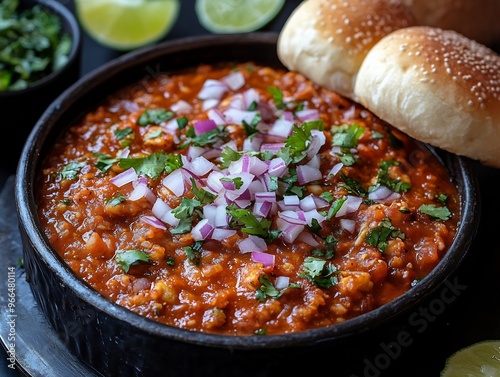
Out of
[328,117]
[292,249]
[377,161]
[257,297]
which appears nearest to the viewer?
[257,297]

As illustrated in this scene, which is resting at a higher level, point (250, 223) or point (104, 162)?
point (250, 223)

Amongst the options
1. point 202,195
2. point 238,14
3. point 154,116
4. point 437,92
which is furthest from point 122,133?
point 238,14

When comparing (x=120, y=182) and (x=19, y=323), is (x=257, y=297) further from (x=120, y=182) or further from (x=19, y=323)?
(x=19, y=323)

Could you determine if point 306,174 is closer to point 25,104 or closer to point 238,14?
point 25,104

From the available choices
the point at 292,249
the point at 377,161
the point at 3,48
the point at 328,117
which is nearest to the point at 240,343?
the point at 292,249

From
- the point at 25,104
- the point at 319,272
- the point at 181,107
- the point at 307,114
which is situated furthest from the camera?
the point at 25,104

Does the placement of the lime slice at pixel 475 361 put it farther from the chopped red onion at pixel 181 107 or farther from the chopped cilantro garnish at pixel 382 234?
the chopped red onion at pixel 181 107

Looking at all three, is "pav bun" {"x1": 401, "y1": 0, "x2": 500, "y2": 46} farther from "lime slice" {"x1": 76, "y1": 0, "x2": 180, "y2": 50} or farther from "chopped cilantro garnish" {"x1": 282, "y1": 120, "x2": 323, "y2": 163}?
"lime slice" {"x1": 76, "y1": 0, "x2": 180, "y2": 50}

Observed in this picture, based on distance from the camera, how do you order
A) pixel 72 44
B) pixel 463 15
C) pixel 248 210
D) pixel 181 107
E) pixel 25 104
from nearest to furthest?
pixel 248 210 < pixel 181 107 < pixel 25 104 < pixel 463 15 < pixel 72 44
